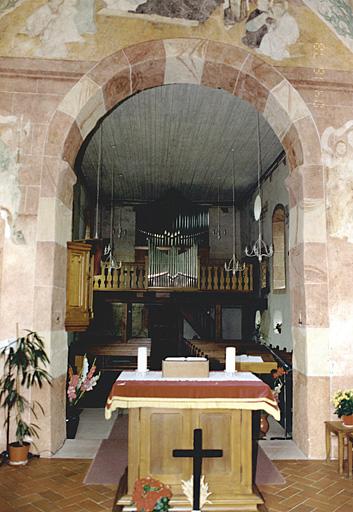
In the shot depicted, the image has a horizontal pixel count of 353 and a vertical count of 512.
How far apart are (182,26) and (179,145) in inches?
187

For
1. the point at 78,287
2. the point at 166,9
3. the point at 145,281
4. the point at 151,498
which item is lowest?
the point at 151,498

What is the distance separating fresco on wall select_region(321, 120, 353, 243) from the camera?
6312 mm

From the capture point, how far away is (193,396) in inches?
162

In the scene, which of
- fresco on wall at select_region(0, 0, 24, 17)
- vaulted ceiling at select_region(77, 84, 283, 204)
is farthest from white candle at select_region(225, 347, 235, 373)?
fresco on wall at select_region(0, 0, 24, 17)

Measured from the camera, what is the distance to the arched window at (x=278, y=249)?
478 inches

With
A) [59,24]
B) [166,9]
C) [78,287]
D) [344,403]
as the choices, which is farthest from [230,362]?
[59,24]

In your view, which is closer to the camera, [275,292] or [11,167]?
[11,167]

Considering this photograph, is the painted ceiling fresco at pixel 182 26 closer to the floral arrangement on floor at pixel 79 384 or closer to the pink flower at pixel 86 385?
the floral arrangement on floor at pixel 79 384

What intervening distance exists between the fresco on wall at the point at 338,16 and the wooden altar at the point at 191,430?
17.1 feet

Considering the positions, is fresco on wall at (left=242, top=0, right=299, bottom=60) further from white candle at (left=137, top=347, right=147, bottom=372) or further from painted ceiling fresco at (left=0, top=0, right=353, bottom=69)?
white candle at (left=137, top=347, right=147, bottom=372)

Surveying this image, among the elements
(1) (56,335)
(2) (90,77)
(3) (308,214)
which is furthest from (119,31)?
(1) (56,335)

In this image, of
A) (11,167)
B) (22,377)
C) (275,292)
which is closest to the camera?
(22,377)

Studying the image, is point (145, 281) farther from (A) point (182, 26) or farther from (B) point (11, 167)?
(A) point (182, 26)

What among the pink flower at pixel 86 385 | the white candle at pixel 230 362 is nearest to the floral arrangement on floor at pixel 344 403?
the white candle at pixel 230 362
